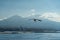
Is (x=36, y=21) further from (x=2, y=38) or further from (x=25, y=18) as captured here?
(x=2, y=38)

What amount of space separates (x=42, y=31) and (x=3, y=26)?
31.0 inches

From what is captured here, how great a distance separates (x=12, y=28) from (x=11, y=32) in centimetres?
16

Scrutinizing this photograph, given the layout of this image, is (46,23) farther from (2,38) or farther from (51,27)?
(2,38)

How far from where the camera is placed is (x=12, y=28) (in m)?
3.87

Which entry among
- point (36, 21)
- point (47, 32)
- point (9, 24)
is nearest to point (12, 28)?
point (9, 24)

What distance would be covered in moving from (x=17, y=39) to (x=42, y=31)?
52 cm

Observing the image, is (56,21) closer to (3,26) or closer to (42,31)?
(42,31)

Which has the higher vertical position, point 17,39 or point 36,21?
point 36,21

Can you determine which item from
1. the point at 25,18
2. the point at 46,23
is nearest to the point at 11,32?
the point at 25,18

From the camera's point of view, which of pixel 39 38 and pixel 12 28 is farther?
pixel 39 38

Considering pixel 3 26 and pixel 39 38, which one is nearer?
pixel 3 26

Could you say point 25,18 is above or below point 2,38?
above

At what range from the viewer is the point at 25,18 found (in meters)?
3.91

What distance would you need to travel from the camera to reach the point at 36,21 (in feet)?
12.6
